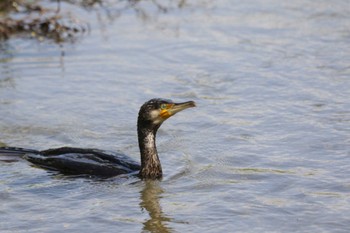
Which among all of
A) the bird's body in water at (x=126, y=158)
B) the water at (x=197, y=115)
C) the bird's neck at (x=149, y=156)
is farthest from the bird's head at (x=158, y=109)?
the water at (x=197, y=115)

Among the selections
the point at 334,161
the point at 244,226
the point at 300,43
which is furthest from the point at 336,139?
the point at 300,43

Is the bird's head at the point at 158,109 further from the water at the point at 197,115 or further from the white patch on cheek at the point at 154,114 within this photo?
the water at the point at 197,115

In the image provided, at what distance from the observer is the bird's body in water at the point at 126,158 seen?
964 cm

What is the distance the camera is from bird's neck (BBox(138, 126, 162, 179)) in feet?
31.7

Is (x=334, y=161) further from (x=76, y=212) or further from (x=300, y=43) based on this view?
(x=300, y=43)

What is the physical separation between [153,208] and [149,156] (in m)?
1.07

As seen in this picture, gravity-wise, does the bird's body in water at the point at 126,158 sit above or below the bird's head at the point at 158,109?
below

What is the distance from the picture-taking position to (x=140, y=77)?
13484 mm

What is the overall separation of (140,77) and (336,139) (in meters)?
3.92

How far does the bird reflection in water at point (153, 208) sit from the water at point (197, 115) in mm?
21

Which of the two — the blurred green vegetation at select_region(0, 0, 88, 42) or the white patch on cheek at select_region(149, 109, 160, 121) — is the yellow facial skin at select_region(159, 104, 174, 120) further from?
the blurred green vegetation at select_region(0, 0, 88, 42)

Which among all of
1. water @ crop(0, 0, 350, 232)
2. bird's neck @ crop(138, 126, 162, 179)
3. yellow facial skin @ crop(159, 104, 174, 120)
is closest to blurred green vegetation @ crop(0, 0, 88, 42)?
water @ crop(0, 0, 350, 232)

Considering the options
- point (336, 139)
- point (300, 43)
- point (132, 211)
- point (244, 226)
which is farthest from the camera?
point (300, 43)

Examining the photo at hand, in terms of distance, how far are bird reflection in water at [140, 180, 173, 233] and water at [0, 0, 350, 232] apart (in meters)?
0.02
